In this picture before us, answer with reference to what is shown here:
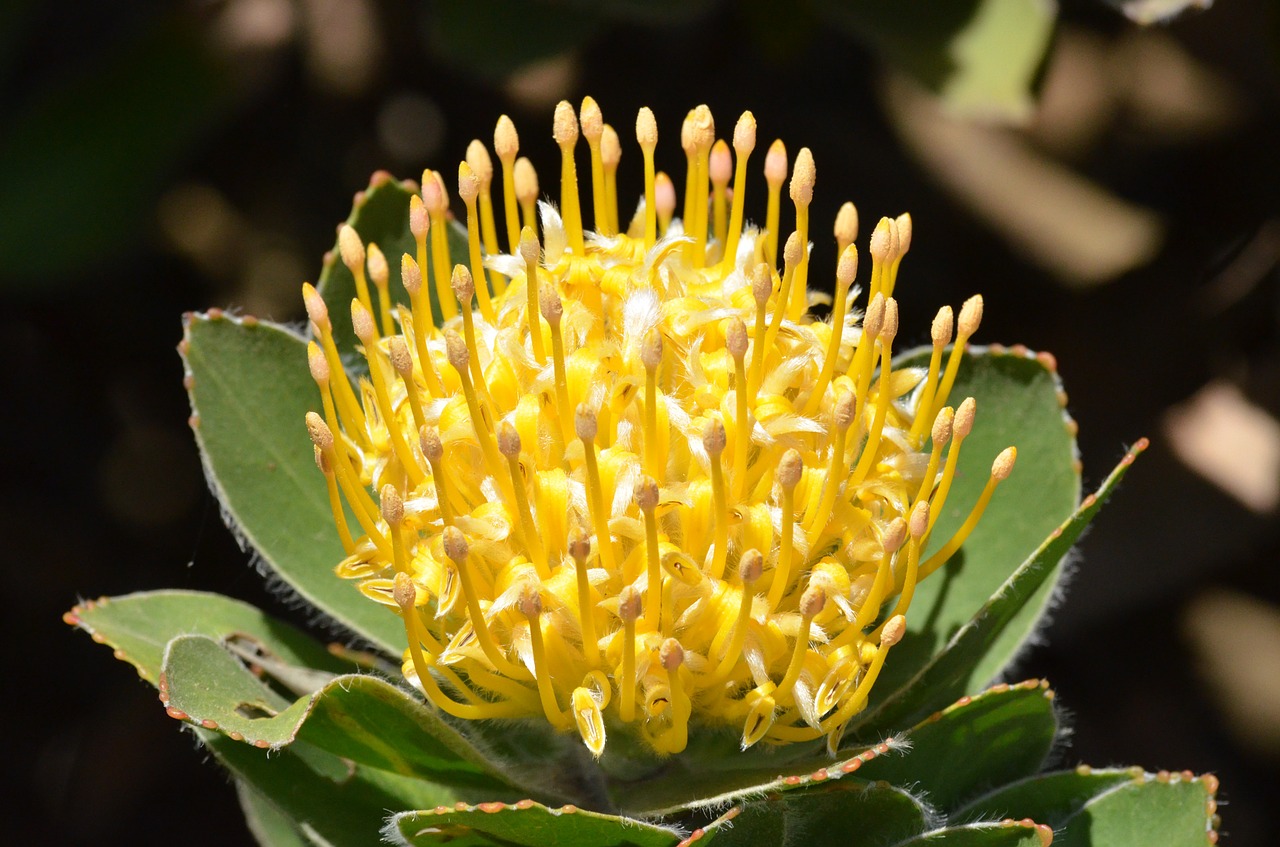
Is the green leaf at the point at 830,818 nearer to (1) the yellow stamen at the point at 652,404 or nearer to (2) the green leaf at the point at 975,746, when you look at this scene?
(2) the green leaf at the point at 975,746

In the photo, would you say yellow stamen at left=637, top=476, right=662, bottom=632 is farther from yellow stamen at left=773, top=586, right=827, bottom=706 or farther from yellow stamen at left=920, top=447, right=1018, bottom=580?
yellow stamen at left=920, top=447, right=1018, bottom=580

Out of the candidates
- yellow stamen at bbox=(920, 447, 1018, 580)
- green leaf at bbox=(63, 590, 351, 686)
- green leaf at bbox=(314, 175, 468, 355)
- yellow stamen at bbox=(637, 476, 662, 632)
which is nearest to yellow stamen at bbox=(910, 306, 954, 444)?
yellow stamen at bbox=(920, 447, 1018, 580)

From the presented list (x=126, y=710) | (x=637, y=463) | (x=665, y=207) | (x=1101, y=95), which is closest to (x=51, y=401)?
(x=126, y=710)

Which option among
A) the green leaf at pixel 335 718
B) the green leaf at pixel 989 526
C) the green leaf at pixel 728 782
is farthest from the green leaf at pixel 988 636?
the green leaf at pixel 335 718

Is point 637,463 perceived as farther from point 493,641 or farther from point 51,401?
point 51,401

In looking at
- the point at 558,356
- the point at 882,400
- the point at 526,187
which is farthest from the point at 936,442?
the point at 526,187

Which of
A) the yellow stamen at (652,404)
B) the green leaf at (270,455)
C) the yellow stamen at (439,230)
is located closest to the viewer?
the yellow stamen at (652,404)
